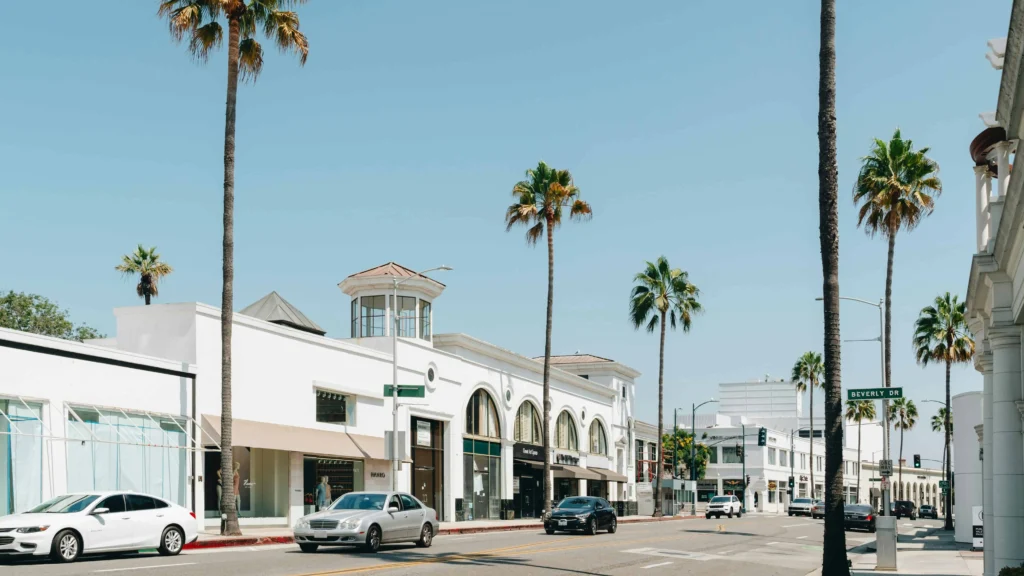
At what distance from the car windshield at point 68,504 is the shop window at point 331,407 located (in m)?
17.8

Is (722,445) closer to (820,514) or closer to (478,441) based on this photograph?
(820,514)

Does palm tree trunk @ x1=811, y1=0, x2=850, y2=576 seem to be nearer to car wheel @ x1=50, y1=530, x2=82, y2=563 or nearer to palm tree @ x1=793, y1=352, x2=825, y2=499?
car wheel @ x1=50, y1=530, x2=82, y2=563

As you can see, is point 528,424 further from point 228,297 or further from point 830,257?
point 830,257

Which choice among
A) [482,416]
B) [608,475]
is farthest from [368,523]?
[608,475]

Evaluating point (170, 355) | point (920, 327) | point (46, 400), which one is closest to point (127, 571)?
point (46, 400)

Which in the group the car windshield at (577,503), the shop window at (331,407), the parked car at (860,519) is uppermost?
the shop window at (331,407)

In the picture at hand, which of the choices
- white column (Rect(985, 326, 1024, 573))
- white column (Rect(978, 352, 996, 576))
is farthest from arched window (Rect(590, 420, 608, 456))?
white column (Rect(985, 326, 1024, 573))

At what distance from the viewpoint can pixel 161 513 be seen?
22.9 meters

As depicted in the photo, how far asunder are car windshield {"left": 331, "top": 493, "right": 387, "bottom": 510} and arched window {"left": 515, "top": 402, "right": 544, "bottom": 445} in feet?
102

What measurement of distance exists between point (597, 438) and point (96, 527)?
51791mm

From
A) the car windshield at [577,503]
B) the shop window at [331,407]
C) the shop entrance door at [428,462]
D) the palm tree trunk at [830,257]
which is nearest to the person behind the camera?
the palm tree trunk at [830,257]

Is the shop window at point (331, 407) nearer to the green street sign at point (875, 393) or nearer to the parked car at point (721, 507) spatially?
the green street sign at point (875, 393)

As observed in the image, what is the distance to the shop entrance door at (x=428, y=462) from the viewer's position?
46.1 meters

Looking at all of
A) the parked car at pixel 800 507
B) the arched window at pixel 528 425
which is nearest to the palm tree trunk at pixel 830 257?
the arched window at pixel 528 425
